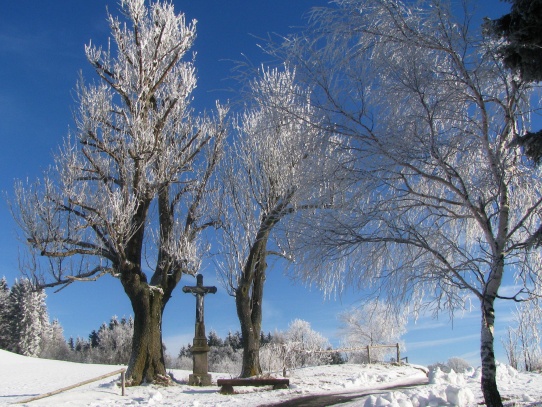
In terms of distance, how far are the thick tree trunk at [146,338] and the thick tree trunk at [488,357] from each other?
9.38 m

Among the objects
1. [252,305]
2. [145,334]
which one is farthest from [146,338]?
[252,305]

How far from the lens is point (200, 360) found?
15.7m

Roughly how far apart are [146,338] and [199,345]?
1.77 meters

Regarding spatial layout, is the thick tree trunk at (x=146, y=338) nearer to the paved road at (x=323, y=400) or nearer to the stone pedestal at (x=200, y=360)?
the stone pedestal at (x=200, y=360)

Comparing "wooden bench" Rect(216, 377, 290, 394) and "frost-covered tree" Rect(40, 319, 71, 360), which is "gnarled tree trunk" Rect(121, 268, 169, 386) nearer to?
"wooden bench" Rect(216, 377, 290, 394)

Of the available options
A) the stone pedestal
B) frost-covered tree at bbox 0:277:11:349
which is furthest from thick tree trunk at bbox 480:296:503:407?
frost-covered tree at bbox 0:277:11:349

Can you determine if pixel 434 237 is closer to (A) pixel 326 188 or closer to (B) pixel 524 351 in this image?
(A) pixel 326 188

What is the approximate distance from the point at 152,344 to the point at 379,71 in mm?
10289

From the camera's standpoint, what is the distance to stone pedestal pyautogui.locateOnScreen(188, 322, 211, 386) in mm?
15414

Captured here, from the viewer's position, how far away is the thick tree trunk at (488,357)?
25.1 ft

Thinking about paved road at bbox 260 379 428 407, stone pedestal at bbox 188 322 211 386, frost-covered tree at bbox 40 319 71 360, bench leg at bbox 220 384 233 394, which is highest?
frost-covered tree at bbox 40 319 71 360

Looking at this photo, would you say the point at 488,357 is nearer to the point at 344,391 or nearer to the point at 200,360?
the point at 344,391

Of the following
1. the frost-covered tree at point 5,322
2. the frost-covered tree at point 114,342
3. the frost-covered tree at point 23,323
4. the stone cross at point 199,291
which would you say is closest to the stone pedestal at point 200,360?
the stone cross at point 199,291

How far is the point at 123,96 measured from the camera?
16375 mm
